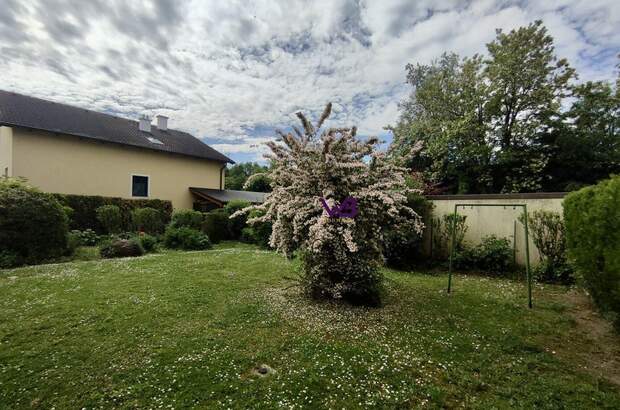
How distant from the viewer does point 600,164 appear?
43.8 ft

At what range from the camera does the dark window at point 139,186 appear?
14.3 metres

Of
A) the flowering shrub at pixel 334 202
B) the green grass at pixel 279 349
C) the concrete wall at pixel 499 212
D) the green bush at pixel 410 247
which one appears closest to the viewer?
the green grass at pixel 279 349

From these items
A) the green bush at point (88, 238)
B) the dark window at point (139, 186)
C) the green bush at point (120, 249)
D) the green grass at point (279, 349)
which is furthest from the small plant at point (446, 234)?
the dark window at point (139, 186)

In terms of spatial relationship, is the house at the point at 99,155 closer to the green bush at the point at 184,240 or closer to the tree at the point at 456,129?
the green bush at the point at 184,240

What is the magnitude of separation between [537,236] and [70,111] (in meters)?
19.3

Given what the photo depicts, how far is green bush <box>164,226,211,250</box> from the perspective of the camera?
32.4 ft

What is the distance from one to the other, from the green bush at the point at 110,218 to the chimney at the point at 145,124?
7.89m

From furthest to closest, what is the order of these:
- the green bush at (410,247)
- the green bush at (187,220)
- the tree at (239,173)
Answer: the tree at (239,173) < the green bush at (187,220) < the green bush at (410,247)

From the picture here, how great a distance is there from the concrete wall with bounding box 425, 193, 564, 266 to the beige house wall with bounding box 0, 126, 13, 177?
15551 millimetres

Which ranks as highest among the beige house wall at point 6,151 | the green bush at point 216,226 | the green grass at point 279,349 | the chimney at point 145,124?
the chimney at point 145,124

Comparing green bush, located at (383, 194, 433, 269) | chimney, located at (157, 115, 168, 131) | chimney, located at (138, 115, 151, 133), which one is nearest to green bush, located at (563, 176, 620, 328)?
green bush, located at (383, 194, 433, 269)

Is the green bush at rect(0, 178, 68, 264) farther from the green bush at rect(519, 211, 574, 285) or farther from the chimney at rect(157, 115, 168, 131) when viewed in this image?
the chimney at rect(157, 115, 168, 131)

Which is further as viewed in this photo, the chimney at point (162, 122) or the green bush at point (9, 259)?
the chimney at point (162, 122)

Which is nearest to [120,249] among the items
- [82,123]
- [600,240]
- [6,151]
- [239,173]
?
[6,151]
